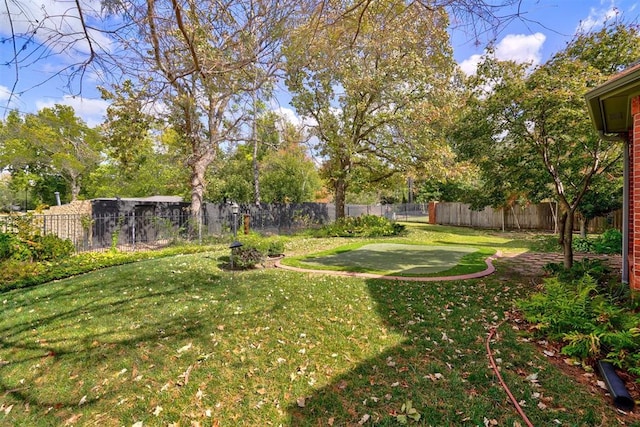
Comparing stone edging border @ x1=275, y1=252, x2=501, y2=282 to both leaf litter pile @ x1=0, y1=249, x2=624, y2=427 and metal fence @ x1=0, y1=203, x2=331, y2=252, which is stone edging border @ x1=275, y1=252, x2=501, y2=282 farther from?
metal fence @ x1=0, y1=203, x2=331, y2=252

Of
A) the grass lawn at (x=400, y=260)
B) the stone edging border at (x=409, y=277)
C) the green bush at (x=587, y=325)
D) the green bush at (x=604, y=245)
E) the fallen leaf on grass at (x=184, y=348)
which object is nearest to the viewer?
the green bush at (x=587, y=325)

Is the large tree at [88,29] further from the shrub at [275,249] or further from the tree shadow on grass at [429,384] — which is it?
the shrub at [275,249]

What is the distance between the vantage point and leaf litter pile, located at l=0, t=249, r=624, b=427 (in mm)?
2400

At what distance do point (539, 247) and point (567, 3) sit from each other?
8615mm

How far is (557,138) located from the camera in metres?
5.43

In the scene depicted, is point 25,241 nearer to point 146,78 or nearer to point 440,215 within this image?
→ point 146,78

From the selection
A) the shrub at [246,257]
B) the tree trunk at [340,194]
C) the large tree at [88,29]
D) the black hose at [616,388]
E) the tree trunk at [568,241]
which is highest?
the large tree at [88,29]

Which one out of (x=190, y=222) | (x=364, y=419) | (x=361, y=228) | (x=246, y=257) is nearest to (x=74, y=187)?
(x=190, y=222)

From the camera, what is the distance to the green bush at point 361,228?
1335 cm

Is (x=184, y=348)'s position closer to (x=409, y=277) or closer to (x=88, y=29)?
(x=88, y=29)

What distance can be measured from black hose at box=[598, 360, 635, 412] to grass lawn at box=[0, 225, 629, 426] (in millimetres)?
89

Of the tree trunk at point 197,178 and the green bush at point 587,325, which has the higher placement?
the tree trunk at point 197,178

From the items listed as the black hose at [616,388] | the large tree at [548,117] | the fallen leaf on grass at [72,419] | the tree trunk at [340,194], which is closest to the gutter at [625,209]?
the large tree at [548,117]

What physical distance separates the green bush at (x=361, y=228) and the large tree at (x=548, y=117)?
273 inches
